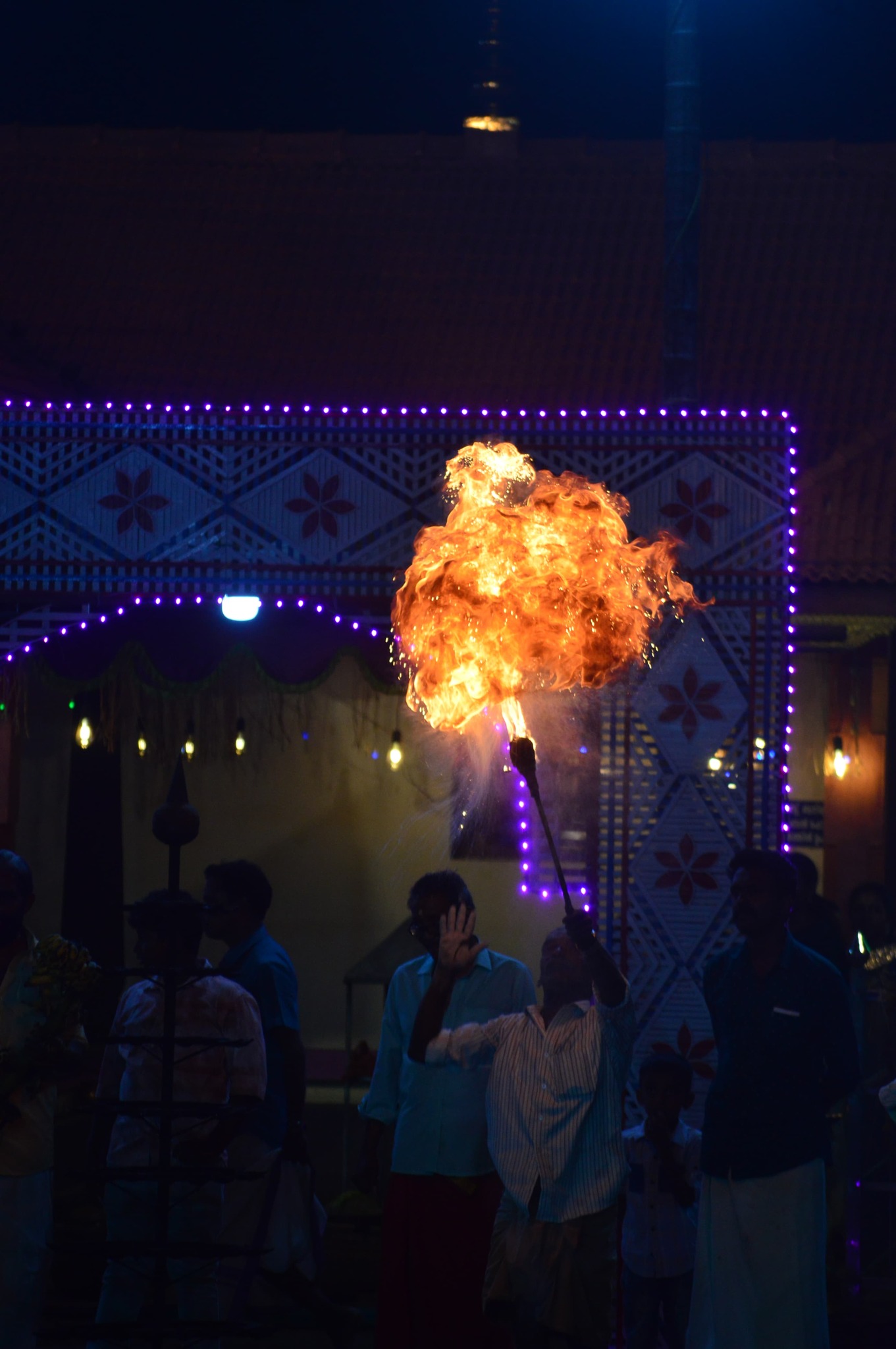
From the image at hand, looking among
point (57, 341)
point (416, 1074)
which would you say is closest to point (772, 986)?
point (416, 1074)

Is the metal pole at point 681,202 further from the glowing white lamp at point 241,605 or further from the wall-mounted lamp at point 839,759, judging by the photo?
the wall-mounted lamp at point 839,759

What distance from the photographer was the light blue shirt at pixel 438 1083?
5.57m

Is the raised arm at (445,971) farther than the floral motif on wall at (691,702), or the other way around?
the floral motif on wall at (691,702)

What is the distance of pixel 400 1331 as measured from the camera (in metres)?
5.46

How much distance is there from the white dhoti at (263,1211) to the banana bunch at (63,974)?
3.05 ft

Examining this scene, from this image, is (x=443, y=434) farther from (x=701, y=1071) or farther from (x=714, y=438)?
(x=701, y=1071)

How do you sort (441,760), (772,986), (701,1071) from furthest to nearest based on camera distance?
(441,760) < (701,1071) < (772,986)

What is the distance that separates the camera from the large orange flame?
6.70 metres

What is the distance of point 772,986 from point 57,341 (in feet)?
25.7

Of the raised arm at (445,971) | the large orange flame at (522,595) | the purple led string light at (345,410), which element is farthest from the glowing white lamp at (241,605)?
the raised arm at (445,971)

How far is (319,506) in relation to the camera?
809 centimetres

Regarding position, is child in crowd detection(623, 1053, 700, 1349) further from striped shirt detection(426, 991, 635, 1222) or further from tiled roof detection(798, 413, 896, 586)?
tiled roof detection(798, 413, 896, 586)

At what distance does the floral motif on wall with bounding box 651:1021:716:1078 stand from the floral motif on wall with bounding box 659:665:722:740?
1.38 m

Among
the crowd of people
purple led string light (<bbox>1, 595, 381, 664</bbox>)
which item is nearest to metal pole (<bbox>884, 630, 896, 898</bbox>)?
purple led string light (<bbox>1, 595, 381, 664</bbox>)
